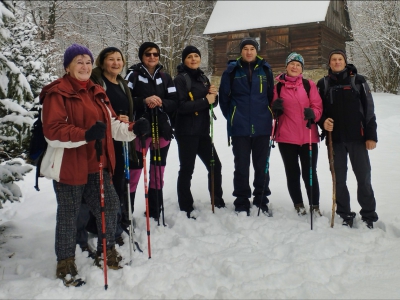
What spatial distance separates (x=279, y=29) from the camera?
20.0m

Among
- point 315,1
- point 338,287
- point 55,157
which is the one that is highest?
point 315,1

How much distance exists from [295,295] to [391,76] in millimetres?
21906

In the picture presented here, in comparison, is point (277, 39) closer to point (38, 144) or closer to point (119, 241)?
point (119, 241)

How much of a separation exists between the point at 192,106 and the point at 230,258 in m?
2.02

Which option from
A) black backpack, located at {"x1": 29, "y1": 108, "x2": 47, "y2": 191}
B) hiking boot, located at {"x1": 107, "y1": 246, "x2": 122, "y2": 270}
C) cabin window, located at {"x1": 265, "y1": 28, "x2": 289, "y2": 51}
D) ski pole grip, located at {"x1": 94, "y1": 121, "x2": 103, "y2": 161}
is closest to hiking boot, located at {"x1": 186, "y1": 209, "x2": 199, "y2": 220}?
hiking boot, located at {"x1": 107, "y1": 246, "x2": 122, "y2": 270}

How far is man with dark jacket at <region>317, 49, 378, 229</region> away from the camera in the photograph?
417cm

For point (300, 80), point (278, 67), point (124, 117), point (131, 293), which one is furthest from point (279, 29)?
point (131, 293)

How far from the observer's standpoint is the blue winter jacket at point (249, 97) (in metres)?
4.60

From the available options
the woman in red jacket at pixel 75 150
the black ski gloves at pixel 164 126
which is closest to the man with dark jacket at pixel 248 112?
the black ski gloves at pixel 164 126

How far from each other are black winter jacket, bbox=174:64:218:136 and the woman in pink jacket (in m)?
0.94

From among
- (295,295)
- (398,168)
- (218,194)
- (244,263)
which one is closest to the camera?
(295,295)

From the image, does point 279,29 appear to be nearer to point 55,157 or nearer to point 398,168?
point 398,168

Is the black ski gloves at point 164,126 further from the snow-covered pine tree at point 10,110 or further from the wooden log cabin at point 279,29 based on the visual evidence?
the wooden log cabin at point 279,29

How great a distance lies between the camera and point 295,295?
2760mm
